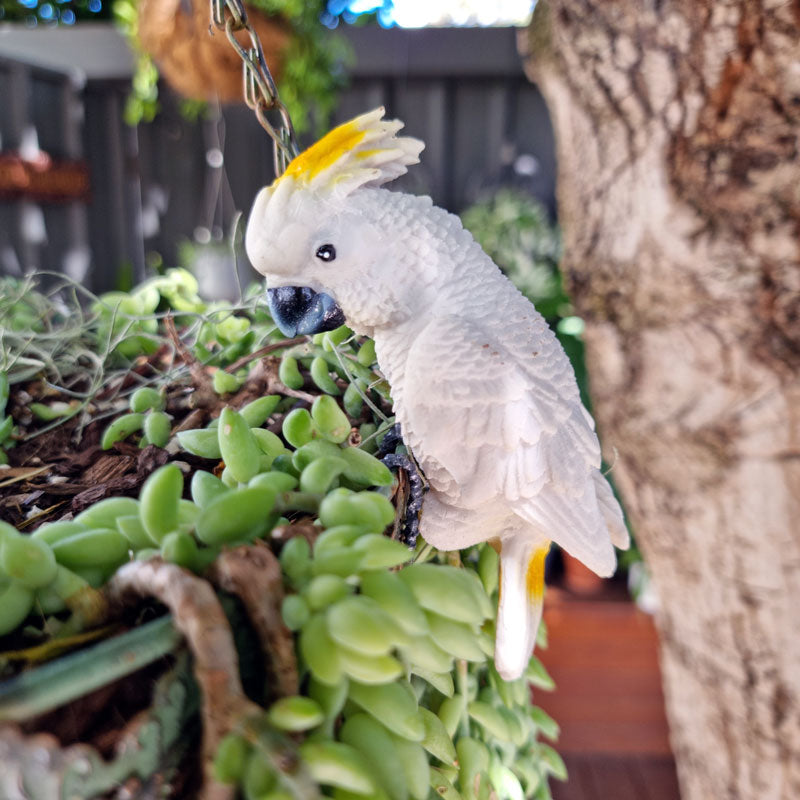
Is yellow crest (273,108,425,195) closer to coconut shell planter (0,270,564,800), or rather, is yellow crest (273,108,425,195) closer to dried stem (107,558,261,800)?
coconut shell planter (0,270,564,800)

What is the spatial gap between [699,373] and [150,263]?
1.57 m

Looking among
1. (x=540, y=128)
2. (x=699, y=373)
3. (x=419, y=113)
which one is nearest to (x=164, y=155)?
(x=419, y=113)

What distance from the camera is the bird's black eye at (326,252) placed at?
340mm

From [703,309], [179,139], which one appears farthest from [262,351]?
[179,139]

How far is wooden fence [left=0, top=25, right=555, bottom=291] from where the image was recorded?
1583 millimetres

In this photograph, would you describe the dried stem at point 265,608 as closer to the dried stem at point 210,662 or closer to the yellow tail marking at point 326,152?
the dried stem at point 210,662

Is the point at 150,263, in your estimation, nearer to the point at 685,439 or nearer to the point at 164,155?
the point at 164,155

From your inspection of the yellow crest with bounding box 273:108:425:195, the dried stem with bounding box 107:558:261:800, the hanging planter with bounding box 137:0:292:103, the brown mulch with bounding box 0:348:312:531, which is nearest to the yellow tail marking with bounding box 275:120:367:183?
the yellow crest with bounding box 273:108:425:195

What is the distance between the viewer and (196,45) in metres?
1.23

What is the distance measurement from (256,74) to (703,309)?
599 mm

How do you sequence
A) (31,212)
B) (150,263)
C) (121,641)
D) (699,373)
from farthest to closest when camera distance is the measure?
(150,263), (31,212), (699,373), (121,641)

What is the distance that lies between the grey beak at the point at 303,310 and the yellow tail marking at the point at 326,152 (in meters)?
0.06

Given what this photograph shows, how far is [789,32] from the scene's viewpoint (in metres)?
0.63

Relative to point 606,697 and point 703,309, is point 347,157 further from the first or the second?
point 606,697
